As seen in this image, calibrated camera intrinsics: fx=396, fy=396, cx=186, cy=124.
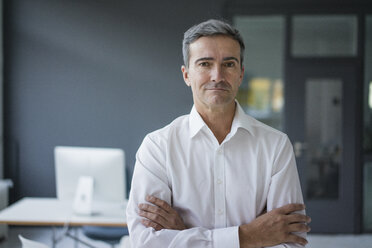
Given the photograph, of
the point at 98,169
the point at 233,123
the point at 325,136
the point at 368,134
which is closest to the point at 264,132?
the point at 233,123

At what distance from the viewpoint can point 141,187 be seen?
1.55 meters

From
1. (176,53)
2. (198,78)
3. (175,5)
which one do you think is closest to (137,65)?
(176,53)

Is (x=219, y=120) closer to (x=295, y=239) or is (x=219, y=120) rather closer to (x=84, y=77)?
(x=295, y=239)

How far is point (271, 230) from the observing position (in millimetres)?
1462

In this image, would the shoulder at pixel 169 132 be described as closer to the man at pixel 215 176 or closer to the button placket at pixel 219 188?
the man at pixel 215 176

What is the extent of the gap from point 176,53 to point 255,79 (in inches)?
44.2

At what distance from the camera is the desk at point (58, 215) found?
9.84 feet

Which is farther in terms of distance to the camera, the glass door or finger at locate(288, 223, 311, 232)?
the glass door

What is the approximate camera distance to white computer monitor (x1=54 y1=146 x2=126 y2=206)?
2.96 meters

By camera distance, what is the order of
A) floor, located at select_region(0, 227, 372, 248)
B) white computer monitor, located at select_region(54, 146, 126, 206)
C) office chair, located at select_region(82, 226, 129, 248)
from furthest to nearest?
floor, located at select_region(0, 227, 372, 248)
office chair, located at select_region(82, 226, 129, 248)
white computer monitor, located at select_region(54, 146, 126, 206)

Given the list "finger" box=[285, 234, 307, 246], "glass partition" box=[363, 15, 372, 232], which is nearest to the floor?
"glass partition" box=[363, 15, 372, 232]

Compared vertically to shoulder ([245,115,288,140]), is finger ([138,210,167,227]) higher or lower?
lower

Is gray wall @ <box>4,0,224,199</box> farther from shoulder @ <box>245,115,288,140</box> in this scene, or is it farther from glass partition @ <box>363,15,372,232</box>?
shoulder @ <box>245,115,288,140</box>

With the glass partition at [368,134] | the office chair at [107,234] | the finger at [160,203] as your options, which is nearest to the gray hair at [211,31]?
the finger at [160,203]
